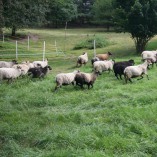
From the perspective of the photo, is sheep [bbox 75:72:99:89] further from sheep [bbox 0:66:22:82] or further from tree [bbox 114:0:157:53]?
tree [bbox 114:0:157:53]

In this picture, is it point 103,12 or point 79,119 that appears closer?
point 79,119

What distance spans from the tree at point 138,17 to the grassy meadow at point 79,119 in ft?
37.0

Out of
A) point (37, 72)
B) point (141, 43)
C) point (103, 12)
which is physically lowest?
point (37, 72)

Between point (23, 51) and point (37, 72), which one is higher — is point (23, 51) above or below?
above

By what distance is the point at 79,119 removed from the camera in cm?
1141

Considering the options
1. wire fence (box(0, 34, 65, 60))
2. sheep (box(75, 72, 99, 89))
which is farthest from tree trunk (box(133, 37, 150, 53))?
sheep (box(75, 72, 99, 89))

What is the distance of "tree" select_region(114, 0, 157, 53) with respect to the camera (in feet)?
89.3

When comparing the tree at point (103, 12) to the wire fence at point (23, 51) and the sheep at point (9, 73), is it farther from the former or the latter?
the sheep at point (9, 73)

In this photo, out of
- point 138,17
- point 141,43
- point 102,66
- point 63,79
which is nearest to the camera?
point 63,79

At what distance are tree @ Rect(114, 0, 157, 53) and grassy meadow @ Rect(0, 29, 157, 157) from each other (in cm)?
1128

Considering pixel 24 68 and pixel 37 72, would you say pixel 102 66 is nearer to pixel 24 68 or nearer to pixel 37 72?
pixel 37 72

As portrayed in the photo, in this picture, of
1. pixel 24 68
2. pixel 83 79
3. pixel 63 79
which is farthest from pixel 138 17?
pixel 63 79

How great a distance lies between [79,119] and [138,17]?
1772cm

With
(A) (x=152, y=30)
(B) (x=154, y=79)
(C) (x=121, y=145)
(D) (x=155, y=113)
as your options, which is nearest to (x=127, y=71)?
(B) (x=154, y=79)
